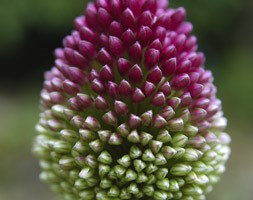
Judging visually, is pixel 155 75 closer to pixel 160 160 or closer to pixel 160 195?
pixel 160 160

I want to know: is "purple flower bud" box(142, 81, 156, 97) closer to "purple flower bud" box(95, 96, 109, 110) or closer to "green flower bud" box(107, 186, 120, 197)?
"purple flower bud" box(95, 96, 109, 110)

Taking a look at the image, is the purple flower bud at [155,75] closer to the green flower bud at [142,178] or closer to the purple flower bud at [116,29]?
the purple flower bud at [116,29]

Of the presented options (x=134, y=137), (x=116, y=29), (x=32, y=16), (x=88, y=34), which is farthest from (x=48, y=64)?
(x=134, y=137)

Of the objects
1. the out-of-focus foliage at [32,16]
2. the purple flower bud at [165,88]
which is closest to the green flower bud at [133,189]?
the purple flower bud at [165,88]

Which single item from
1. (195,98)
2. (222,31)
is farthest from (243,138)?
(195,98)

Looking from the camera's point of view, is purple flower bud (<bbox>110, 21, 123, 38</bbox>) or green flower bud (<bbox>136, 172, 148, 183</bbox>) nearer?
green flower bud (<bbox>136, 172, 148, 183</bbox>)

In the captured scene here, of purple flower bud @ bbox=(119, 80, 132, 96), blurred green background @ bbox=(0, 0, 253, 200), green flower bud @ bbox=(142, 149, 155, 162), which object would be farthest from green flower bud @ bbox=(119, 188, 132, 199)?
blurred green background @ bbox=(0, 0, 253, 200)

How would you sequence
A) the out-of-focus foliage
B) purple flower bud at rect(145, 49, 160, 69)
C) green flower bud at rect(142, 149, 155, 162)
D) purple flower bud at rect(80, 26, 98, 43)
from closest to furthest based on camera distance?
green flower bud at rect(142, 149, 155, 162) < purple flower bud at rect(145, 49, 160, 69) < purple flower bud at rect(80, 26, 98, 43) < the out-of-focus foliage

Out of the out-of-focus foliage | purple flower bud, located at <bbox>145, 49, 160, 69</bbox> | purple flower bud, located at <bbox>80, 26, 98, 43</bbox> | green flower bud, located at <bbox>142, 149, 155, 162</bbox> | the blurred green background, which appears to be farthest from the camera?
the out-of-focus foliage
